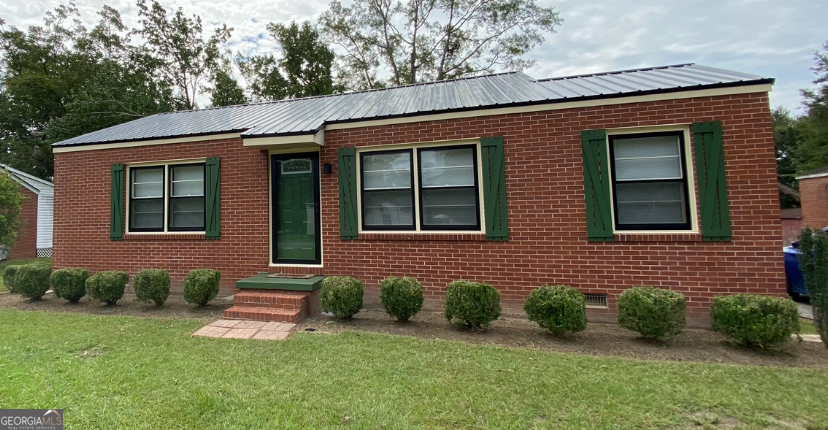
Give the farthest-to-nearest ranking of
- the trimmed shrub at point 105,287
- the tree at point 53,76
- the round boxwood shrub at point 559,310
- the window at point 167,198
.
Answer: the tree at point 53,76
the window at point 167,198
the trimmed shrub at point 105,287
the round boxwood shrub at point 559,310

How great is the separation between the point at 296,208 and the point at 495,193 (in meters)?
3.64

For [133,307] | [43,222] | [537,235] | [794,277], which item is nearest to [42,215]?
[43,222]

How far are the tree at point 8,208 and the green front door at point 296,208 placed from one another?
1042 centimetres

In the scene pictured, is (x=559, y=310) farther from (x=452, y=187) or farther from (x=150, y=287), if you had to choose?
(x=150, y=287)

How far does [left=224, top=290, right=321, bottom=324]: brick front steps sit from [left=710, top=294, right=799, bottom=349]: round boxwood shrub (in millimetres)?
5341

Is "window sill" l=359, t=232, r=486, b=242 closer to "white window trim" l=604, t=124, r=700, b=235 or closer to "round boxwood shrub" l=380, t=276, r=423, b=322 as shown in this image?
A: "round boxwood shrub" l=380, t=276, r=423, b=322

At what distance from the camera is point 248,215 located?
644 centimetres

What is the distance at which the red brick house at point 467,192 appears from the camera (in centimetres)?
461

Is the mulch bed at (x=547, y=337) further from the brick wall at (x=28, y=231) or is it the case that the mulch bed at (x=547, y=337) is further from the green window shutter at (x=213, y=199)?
the brick wall at (x=28, y=231)

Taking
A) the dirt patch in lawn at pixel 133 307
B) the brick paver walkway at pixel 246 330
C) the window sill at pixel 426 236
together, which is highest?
the window sill at pixel 426 236

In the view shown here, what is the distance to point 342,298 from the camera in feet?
15.9

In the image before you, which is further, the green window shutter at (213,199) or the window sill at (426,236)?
the green window shutter at (213,199)

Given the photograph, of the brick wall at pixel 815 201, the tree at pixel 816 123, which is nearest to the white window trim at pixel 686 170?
the brick wall at pixel 815 201

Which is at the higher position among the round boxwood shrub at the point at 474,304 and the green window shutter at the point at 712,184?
the green window shutter at the point at 712,184
